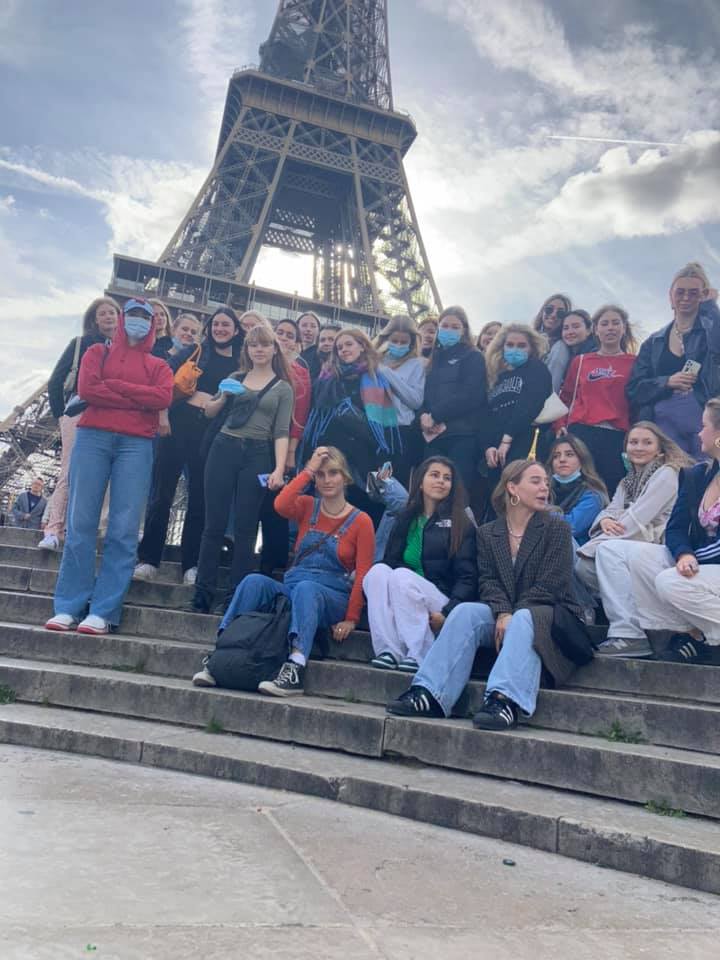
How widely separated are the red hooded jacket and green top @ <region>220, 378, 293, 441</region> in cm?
47

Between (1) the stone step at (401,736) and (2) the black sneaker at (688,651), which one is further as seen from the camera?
(2) the black sneaker at (688,651)

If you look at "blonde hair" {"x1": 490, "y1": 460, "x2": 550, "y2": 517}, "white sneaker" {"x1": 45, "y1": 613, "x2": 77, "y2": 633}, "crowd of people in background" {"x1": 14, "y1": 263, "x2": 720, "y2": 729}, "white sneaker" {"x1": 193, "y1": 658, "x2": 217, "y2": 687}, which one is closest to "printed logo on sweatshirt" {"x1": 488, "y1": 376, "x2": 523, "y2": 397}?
"crowd of people in background" {"x1": 14, "y1": 263, "x2": 720, "y2": 729}

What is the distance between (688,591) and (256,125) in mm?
37355

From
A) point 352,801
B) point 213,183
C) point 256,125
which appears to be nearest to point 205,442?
point 352,801

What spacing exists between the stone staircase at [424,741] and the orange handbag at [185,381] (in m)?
1.87

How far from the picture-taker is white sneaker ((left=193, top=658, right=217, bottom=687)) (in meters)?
4.10

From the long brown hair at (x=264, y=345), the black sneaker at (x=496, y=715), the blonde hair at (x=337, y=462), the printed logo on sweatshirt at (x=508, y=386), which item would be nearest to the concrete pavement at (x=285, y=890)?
the black sneaker at (x=496, y=715)

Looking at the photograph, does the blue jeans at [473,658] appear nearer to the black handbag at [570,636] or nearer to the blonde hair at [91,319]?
the black handbag at [570,636]

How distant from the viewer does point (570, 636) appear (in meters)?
3.79

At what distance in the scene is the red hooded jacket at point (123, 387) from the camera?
509cm

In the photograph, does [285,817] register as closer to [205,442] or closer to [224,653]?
[224,653]

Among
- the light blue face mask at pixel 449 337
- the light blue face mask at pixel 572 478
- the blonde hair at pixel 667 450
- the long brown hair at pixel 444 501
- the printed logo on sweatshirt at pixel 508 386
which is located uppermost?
the light blue face mask at pixel 449 337

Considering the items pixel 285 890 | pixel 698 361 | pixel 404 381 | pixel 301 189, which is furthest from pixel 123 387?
pixel 301 189

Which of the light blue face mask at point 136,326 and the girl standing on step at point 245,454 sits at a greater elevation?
the light blue face mask at point 136,326
